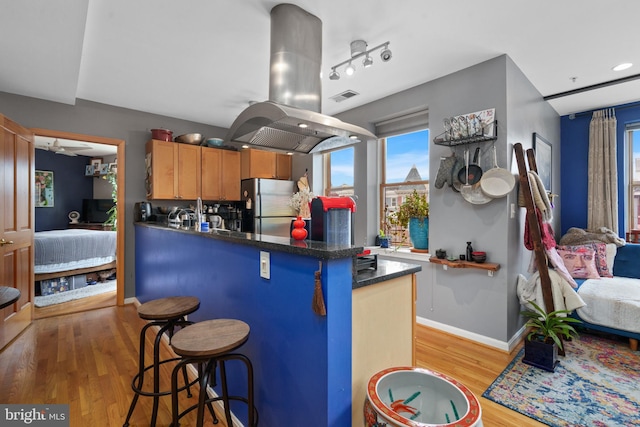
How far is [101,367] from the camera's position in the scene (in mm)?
2467

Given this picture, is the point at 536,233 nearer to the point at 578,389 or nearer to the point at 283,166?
the point at 578,389

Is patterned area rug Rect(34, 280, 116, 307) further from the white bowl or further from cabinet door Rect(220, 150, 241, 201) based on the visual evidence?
the white bowl

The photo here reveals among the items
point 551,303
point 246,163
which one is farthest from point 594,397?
point 246,163

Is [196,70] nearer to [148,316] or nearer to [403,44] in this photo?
[403,44]

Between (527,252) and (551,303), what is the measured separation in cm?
69

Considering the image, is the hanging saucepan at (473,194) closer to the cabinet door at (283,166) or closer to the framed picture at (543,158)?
the framed picture at (543,158)

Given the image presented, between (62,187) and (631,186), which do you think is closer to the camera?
(631,186)

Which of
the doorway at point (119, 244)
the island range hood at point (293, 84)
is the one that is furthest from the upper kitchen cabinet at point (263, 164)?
the island range hood at point (293, 84)

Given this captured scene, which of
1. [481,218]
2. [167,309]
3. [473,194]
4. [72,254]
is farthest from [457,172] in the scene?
[72,254]

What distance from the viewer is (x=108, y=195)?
7.66m

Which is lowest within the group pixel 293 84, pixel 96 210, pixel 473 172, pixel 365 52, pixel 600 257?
pixel 600 257

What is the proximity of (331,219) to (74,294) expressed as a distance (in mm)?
4956

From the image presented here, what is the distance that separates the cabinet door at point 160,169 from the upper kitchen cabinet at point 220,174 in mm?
469

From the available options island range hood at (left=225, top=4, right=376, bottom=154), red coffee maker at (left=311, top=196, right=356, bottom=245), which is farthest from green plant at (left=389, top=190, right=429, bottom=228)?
red coffee maker at (left=311, top=196, right=356, bottom=245)
